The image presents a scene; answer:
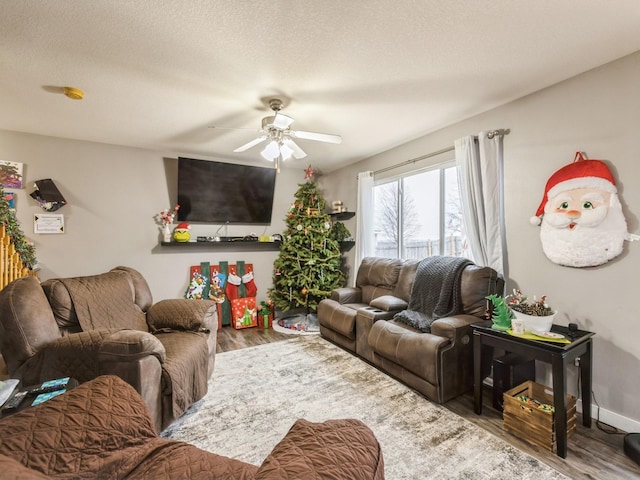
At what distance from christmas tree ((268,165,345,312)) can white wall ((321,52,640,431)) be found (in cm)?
235

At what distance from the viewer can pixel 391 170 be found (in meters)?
4.05

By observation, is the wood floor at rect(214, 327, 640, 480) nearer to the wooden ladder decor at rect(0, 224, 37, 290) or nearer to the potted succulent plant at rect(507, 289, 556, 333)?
the potted succulent plant at rect(507, 289, 556, 333)

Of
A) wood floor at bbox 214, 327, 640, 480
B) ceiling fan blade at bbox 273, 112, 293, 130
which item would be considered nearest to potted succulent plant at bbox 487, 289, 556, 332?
wood floor at bbox 214, 327, 640, 480

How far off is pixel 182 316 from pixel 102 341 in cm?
76

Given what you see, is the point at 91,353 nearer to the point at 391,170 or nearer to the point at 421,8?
the point at 421,8

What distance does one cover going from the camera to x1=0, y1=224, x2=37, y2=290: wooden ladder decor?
2.69m

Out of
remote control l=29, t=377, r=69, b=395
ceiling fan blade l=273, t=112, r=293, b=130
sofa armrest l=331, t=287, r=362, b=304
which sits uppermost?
ceiling fan blade l=273, t=112, r=293, b=130

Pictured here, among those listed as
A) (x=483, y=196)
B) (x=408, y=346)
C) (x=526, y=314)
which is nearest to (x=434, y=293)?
(x=408, y=346)

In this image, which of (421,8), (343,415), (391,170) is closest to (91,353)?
(343,415)

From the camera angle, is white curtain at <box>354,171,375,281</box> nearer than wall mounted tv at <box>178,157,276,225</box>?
No

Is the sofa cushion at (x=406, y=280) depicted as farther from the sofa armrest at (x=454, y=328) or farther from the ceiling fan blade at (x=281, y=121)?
the ceiling fan blade at (x=281, y=121)

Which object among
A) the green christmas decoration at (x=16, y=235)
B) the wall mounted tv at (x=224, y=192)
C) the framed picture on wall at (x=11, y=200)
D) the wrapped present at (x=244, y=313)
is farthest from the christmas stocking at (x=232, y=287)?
the framed picture on wall at (x=11, y=200)

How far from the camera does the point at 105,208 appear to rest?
3.83 metres

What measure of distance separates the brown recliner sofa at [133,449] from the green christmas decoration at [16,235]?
302 cm
